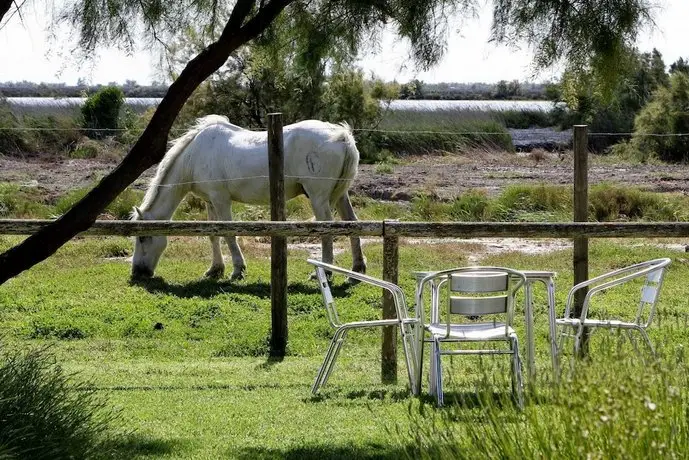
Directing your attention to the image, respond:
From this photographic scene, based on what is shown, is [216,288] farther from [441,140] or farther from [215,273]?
[441,140]

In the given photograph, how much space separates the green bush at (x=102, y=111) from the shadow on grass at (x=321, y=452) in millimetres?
25720

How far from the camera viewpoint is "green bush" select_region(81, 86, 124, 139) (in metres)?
30.9

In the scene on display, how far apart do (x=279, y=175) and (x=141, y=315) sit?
2.29m

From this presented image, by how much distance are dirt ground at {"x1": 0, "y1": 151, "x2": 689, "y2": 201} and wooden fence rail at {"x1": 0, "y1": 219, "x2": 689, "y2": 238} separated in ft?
35.3

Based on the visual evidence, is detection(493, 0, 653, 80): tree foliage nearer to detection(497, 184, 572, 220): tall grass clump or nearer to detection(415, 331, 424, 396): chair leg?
detection(415, 331, 424, 396): chair leg

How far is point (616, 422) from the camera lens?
3.66 meters

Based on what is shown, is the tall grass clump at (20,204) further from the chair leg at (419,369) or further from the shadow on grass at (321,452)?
the shadow on grass at (321,452)

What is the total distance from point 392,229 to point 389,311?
67 cm

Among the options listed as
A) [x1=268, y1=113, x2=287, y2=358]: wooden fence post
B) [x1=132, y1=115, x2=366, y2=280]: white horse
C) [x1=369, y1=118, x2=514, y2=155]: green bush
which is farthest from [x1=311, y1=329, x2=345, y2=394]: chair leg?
[x1=369, y1=118, x2=514, y2=155]: green bush

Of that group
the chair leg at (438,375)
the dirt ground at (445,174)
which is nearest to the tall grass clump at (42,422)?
the chair leg at (438,375)

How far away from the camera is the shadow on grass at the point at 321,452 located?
19.4 ft

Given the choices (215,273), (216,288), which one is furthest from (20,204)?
(216,288)

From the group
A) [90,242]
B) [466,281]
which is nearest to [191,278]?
[90,242]

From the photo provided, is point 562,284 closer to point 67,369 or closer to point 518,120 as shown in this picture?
point 67,369
